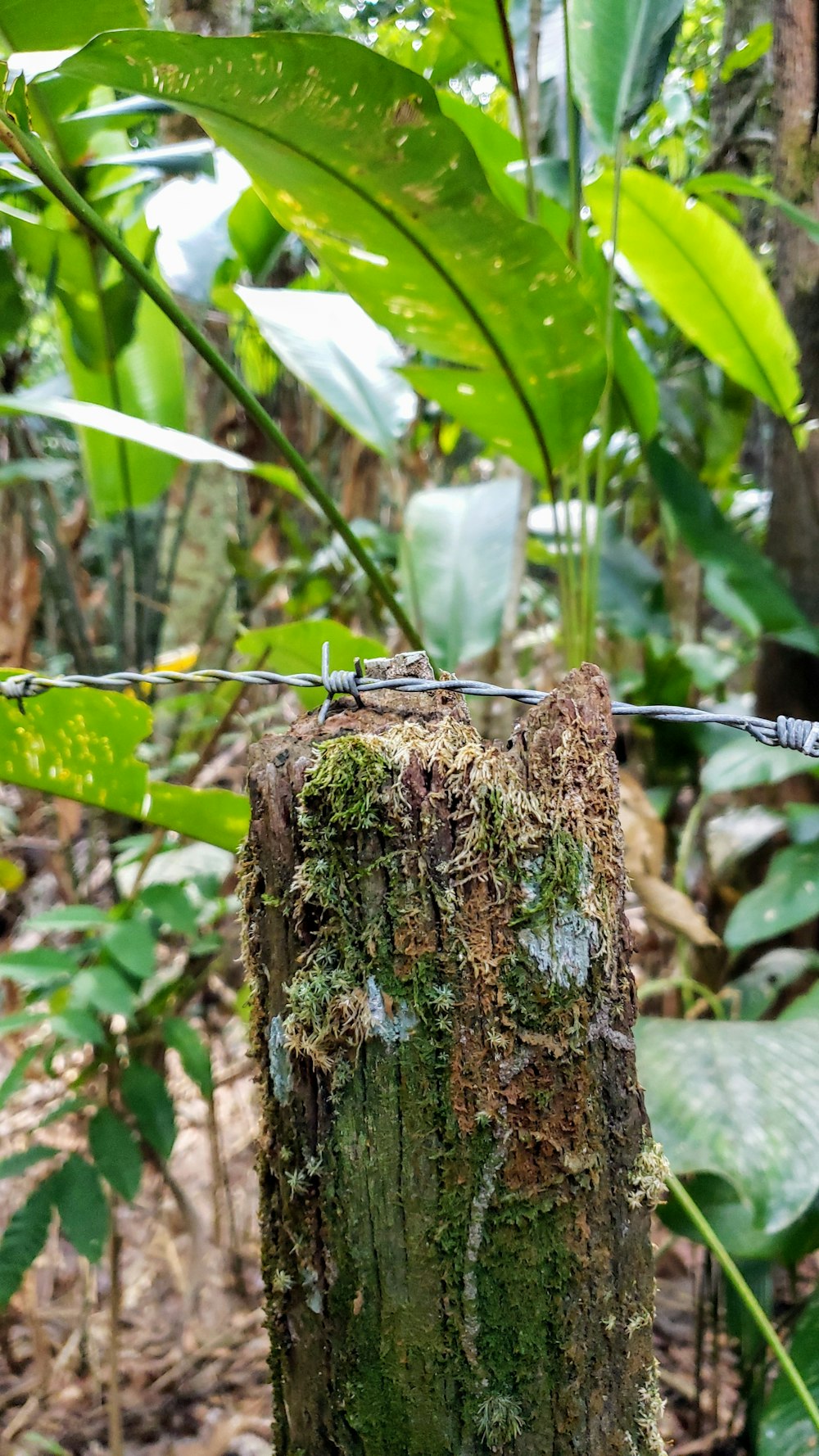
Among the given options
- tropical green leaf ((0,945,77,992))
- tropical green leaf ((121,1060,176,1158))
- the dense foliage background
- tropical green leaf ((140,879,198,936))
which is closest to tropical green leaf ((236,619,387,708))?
the dense foliage background

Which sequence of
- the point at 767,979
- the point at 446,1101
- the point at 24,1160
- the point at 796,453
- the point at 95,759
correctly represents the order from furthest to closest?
the point at 796,453 < the point at 767,979 < the point at 24,1160 < the point at 95,759 < the point at 446,1101

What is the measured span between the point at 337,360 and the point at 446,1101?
107 centimetres

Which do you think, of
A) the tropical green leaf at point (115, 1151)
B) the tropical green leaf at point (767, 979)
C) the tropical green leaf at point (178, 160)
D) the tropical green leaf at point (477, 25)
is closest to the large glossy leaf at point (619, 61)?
the tropical green leaf at point (477, 25)

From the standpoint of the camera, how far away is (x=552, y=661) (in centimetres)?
276

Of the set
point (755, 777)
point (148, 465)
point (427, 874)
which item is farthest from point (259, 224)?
point (427, 874)

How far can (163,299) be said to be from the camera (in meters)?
0.78

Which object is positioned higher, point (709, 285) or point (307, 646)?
point (709, 285)

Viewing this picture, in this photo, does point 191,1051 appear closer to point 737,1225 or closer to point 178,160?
point 737,1225

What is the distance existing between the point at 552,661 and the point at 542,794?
2320 millimetres

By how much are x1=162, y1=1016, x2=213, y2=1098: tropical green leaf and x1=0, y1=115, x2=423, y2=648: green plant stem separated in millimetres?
578

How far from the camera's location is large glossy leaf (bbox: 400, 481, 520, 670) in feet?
4.16

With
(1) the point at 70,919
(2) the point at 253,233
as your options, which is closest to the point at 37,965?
(1) the point at 70,919

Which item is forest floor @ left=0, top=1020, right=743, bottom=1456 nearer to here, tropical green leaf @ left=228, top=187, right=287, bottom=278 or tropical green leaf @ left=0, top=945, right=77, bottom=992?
tropical green leaf @ left=0, top=945, right=77, bottom=992

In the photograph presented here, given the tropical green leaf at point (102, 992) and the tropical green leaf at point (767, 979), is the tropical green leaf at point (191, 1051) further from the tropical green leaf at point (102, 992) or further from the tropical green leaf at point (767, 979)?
the tropical green leaf at point (767, 979)
